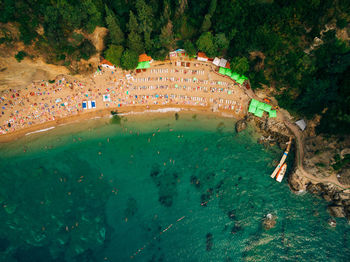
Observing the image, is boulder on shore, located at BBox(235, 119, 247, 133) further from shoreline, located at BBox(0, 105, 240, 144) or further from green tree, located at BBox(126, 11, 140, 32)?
green tree, located at BBox(126, 11, 140, 32)

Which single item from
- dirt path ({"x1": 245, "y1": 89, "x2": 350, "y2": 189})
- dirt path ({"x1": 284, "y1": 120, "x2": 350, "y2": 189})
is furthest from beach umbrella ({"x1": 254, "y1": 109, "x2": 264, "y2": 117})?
dirt path ({"x1": 284, "y1": 120, "x2": 350, "y2": 189})

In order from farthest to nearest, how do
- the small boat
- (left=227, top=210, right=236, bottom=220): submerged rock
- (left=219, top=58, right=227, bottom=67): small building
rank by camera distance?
(left=219, top=58, right=227, bottom=67): small building → the small boat → (left=227, top=210, right=236, bottom=220): submerged rock

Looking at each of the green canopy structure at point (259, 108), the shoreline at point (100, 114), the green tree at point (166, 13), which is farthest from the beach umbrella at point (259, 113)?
the green tree at point (166, 13)

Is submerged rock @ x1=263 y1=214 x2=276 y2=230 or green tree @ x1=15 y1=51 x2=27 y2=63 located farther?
submerged rock @ x1=263 y1=214 x2=276 y2=230

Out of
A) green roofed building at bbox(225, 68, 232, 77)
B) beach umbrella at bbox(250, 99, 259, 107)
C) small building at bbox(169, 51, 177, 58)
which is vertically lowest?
beach umbrella at bbox(250, 99, 259, 107)

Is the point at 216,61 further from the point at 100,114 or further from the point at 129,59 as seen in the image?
the point at 100,114

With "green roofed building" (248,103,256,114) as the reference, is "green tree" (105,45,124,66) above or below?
above

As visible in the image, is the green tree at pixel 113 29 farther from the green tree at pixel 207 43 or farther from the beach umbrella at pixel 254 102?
the beach umbrella at pixel 254 102
